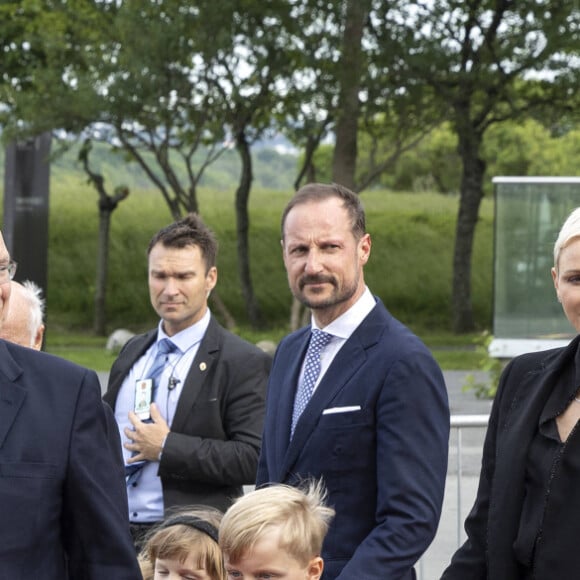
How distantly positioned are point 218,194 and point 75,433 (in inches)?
Result: 1725

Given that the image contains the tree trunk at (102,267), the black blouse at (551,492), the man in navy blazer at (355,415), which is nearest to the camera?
the black blouse at (551,492)

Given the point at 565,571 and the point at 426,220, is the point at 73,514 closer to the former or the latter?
the point at 565,571

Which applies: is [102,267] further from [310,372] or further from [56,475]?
[56,475]

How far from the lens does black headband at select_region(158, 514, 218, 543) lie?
13.1ft

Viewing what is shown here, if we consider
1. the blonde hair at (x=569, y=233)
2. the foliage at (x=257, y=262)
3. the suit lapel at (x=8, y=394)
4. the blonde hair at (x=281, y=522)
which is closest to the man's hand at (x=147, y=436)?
the blonde hair at (x=281, y=522)

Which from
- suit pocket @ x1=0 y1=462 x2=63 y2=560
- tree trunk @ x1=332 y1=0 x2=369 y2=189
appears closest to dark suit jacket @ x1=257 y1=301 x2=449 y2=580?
suit pocket @ x1=0 y1=462 x2=63 y2=560

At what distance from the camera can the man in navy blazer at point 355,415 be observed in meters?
3.37

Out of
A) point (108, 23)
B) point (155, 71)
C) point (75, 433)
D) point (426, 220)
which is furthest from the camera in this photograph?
point (426, 220)

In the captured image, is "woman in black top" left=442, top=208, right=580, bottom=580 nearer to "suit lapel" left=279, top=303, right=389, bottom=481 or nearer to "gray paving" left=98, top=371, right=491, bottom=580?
"suit lapel" left=279, top=303, right=389, bottom=481

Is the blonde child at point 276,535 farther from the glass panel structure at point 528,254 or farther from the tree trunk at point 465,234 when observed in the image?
the tree trunk at point 465,234

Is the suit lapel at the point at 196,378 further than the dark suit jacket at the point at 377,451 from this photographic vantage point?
Yes

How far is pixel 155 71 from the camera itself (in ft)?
70.3

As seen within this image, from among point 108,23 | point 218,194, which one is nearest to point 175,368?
point 108,23

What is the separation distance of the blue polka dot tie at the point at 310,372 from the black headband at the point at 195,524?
0.55m
